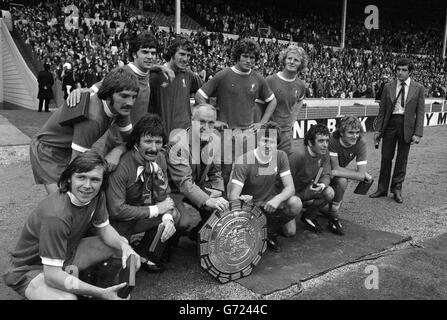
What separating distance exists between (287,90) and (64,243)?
9.84ft

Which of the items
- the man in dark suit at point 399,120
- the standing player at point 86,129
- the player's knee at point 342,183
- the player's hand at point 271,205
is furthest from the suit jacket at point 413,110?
the standing player at point 86,129

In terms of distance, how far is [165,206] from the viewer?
3.11m

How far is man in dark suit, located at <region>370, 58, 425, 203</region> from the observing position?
212 inches

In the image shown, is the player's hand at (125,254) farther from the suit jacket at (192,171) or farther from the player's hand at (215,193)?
the player's hand at (215,193)

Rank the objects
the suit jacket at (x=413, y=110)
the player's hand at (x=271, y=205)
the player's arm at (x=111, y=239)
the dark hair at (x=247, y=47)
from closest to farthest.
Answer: the player's arm at (x=111, y=239), the player's hand at (x=271, y=205), the dark hair at (x=247, y=47), the suit jacket at (x=413, y=110)

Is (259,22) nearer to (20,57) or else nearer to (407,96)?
(20,57)

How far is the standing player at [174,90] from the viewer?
3986mm

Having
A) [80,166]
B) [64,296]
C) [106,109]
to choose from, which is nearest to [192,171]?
[106,109]

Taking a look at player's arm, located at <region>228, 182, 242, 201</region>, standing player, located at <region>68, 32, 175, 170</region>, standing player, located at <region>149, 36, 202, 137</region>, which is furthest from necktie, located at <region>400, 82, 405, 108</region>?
standing player, located at <region>68, 32, 175, 170</region>

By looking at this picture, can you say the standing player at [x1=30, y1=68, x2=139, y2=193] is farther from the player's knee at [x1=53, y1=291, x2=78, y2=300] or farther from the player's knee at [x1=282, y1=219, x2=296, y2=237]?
the player's knee at [x1=282, y1=219, x2=296, y2=237]

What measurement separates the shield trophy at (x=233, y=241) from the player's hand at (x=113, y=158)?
0.76 meters

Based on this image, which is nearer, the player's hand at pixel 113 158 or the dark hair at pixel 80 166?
the dark hair at pixel 80 166

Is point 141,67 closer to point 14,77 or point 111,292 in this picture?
point 111,292

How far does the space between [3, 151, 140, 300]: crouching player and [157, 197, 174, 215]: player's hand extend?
0.49 meters
